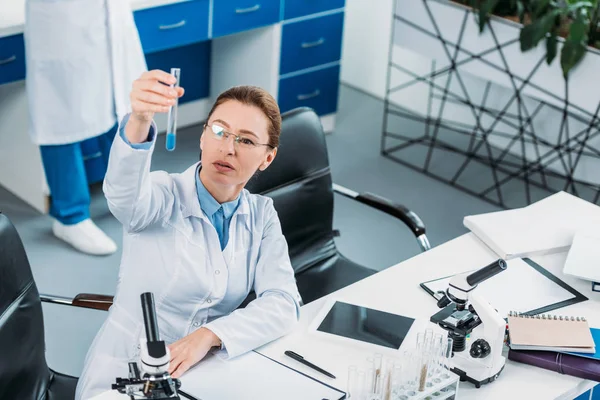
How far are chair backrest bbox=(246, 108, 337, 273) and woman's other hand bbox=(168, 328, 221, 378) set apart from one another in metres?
0.72

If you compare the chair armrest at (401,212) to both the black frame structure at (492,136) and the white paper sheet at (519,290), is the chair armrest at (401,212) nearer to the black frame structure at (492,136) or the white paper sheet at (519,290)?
the white paper sheet at (519,290)

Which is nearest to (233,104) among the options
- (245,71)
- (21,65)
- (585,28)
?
(21,65)

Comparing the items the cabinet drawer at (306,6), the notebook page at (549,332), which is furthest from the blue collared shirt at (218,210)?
the cabinet drawer at (306,6)

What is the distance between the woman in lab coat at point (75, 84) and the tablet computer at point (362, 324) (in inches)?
63.6

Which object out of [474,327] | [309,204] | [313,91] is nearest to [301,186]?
[309,204]

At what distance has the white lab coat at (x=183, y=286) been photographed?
73.8 inches

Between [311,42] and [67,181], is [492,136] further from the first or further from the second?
[67,181]

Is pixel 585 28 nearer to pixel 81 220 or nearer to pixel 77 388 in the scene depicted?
pixel 81 220

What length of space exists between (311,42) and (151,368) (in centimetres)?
321

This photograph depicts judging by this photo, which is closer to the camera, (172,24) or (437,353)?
(437,353)

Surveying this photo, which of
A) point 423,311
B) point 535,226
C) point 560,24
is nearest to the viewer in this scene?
point 423,311

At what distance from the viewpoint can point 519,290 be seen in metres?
2.19

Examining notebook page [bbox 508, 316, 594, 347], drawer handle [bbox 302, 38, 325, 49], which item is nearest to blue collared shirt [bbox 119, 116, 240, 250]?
notebook page [bbox 508, 316, 594, 347]

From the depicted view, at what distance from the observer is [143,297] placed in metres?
1.35
